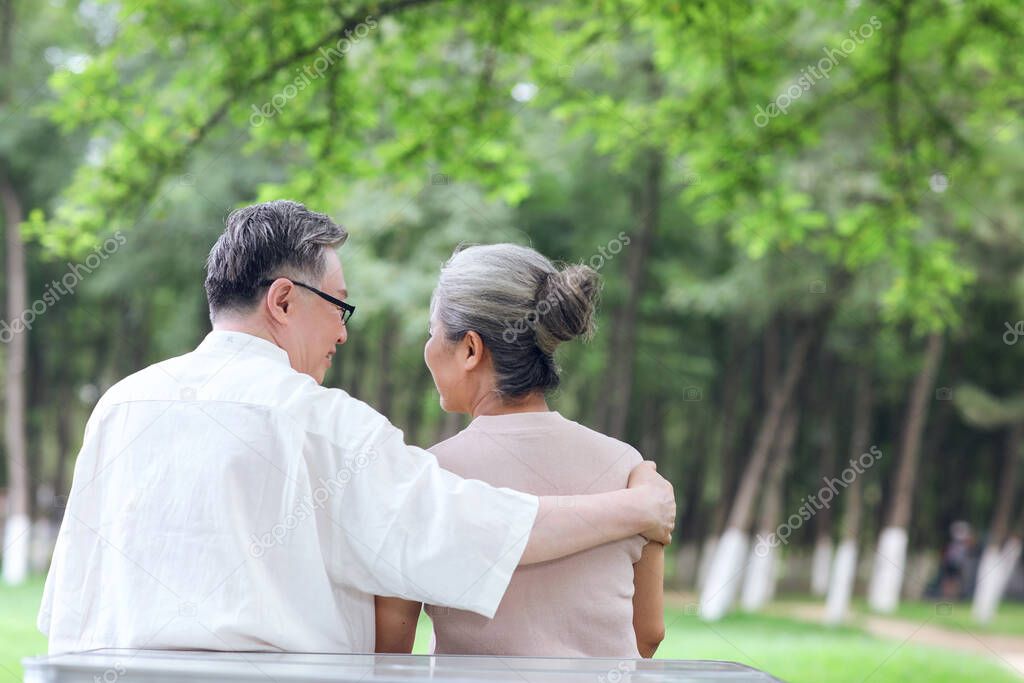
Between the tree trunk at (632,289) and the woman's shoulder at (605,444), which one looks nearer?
the woman's shoulder at (605,444)

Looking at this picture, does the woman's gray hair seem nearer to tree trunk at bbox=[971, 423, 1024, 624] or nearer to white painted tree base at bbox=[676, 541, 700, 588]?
tree trunk at bbox=[971, 423, 1024, 624]

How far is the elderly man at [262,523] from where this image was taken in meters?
2.26

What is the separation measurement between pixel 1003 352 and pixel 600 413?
9978 millimetres

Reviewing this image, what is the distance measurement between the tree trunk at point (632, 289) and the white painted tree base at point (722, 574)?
3.08 m

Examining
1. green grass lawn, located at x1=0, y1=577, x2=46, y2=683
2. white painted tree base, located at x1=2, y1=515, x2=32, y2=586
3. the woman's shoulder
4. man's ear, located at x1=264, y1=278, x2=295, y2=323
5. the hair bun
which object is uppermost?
the hair bun

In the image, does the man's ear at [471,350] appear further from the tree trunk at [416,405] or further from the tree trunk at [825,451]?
the tree trunk at [825,451]

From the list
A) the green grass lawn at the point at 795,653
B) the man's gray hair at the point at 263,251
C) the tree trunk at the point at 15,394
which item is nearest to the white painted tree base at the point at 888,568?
the green grass lawn at the point at 795,653

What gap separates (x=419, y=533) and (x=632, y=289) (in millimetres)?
14676

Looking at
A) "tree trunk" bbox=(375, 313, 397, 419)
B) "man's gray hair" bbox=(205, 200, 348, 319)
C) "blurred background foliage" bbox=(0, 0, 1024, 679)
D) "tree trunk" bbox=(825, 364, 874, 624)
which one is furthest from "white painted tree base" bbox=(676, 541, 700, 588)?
"man's gray hair" bbox=(205, 200, 348, 319)

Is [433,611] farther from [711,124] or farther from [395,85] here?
[711,124]

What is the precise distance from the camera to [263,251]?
8.53 ft

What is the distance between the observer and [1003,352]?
23.3 metres

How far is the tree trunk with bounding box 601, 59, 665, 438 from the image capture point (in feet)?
54.3

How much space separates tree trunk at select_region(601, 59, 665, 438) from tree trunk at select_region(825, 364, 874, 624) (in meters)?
5.53
